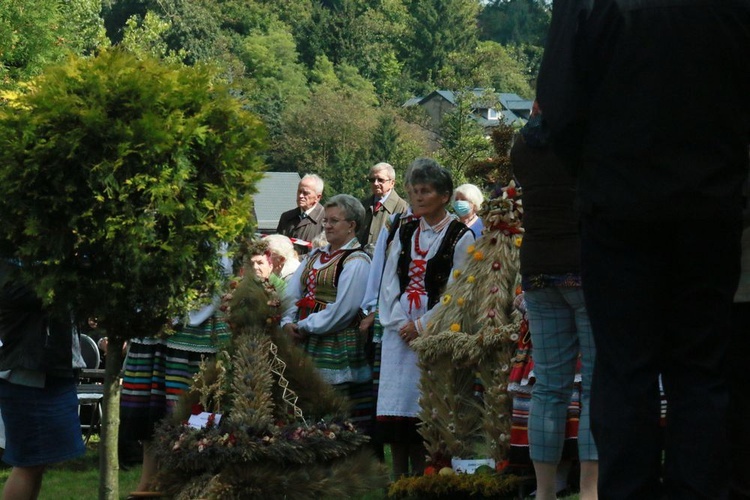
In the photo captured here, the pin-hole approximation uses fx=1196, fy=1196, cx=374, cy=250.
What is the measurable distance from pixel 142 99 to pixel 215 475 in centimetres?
198

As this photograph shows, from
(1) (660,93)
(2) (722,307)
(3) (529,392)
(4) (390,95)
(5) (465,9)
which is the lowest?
(3) (529,392)

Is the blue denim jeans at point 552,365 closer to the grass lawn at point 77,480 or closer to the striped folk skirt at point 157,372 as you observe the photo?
the striped folk skirt at point 157,372

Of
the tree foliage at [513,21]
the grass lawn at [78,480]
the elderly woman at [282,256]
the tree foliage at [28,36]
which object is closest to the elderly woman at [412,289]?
the grass lawn at [78,480]

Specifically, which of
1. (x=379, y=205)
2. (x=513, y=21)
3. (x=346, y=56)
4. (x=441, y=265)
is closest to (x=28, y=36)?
(x=379, y=205)

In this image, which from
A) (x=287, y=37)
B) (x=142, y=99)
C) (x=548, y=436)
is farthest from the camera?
(x=287, y=37)

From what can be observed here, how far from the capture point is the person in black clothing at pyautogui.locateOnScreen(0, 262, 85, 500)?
5910 mm

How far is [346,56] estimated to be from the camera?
120875mm

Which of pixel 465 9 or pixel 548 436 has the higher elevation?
pixel 465 9

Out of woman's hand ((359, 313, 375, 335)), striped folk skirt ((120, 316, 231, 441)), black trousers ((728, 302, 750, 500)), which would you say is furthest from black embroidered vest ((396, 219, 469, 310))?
black trousers ((728, 302, 750, 500))

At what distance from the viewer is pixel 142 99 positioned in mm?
4777

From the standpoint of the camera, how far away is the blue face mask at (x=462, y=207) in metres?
9.24

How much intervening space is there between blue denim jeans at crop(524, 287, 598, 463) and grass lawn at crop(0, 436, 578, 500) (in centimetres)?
179

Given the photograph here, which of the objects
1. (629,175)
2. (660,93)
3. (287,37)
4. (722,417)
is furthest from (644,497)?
(287,37)

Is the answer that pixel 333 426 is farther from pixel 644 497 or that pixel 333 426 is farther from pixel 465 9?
pixel 465 9
